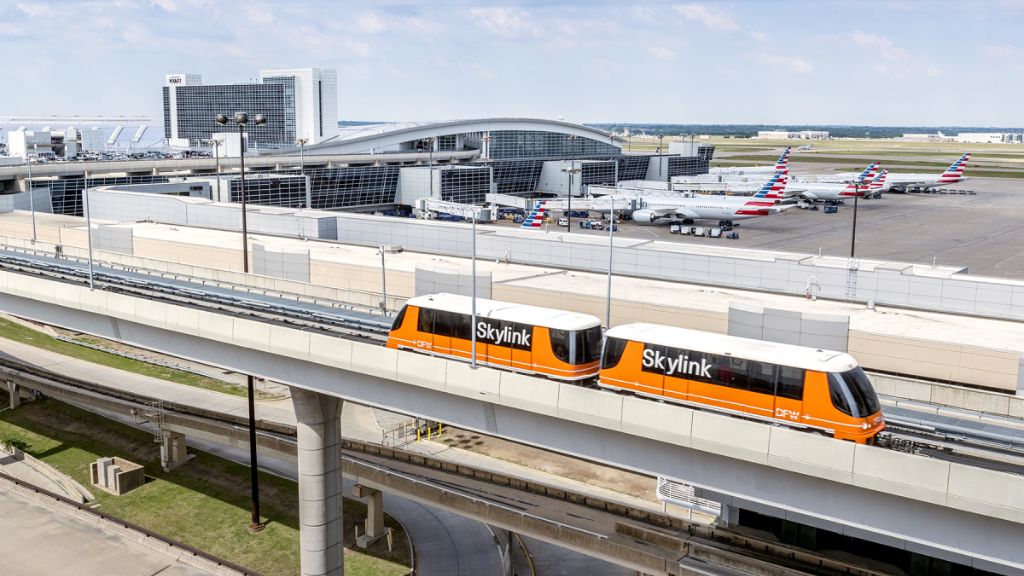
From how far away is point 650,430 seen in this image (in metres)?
22.7

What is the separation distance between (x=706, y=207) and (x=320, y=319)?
93.9 m

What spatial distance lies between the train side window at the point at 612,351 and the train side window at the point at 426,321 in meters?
6.29

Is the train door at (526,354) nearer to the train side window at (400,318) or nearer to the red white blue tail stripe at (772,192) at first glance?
the train side window at (400,318)

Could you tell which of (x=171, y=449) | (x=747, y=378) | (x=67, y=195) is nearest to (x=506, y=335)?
(x=747, y=378)

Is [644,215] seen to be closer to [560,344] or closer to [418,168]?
[418,168]

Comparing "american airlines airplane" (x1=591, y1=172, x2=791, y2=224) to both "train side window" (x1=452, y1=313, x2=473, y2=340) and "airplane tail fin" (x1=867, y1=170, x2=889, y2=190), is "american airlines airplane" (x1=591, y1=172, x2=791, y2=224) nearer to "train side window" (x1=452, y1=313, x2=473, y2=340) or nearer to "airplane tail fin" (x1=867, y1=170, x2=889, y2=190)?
"airplane tail fin" (x1=867, y1=170, x2=889, y2=190)

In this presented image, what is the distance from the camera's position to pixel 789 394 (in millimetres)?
22547

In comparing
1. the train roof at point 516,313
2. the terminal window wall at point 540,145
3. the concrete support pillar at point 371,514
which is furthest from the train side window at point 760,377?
the terminal window wall at point 540,145

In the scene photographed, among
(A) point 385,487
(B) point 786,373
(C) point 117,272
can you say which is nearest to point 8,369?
(C) point 117,272

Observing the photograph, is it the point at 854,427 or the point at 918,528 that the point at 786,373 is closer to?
the point at 854,427

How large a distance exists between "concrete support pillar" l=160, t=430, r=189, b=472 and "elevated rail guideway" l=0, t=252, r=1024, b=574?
10.8m

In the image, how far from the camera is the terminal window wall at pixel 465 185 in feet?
423

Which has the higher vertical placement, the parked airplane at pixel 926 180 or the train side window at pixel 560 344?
the parked airplane at pixel 926 180

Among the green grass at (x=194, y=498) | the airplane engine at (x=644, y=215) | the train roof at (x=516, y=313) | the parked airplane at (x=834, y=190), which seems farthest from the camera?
the parked airplane at (x=834, y=190)
